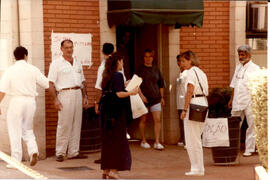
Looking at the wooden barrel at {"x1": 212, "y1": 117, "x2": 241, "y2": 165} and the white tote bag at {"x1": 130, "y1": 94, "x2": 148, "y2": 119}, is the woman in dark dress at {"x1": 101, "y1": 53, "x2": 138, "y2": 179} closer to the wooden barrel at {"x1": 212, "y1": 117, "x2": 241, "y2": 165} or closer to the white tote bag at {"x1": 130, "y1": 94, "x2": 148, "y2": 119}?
the white tote bag at {"x1": 130, "y1": 94, "x2": 148, "y2": 119}

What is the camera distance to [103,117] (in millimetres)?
9180

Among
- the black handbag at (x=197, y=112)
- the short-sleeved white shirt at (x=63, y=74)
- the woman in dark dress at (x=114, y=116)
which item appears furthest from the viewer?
the short-sleeved white shirt at (x=63, y=74)

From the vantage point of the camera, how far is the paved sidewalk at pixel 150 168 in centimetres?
961

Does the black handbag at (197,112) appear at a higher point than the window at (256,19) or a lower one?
lower

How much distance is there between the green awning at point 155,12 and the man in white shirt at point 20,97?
208 cm

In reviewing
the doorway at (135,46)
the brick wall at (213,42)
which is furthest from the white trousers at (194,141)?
the doorway at (135,46)

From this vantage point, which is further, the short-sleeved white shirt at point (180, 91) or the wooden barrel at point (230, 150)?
the short-sleeved white shirt at point (180, 91)

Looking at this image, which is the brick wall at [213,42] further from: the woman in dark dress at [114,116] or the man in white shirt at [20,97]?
the woman in dark dress at [114,116]

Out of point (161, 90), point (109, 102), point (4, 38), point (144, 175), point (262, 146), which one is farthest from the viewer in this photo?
point (161, 90)

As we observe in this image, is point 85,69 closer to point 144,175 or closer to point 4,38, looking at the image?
point 4,38

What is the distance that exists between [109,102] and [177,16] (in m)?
3.24

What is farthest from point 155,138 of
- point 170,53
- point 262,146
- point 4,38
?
point 262,146

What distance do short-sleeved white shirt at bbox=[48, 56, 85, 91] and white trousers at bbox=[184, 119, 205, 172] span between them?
235 centimetres

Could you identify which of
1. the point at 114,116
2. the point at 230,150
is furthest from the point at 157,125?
the point at 114,116
